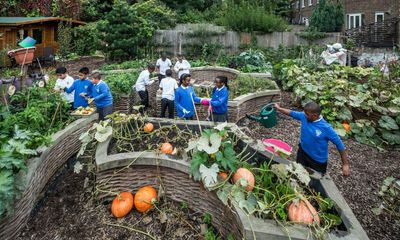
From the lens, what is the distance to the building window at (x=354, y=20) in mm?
22017

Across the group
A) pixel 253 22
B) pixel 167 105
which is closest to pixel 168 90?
pixel 167 105

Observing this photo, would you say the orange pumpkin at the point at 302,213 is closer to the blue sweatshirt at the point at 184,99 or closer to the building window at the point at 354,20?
the blue sweatshirt at the point at 184,99

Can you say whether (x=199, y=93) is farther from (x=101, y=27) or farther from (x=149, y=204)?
(x=101, y=27)

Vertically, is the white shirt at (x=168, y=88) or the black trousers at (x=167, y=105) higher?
the white shirt at (x=168, y=88)

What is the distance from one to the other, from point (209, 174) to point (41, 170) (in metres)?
2.59

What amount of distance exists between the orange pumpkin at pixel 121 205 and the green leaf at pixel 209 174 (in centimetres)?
120

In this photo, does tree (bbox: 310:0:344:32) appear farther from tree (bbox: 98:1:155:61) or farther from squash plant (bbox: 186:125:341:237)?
squash plant (bbox: 186:125:341:237)

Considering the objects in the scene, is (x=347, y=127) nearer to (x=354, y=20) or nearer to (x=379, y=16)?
(x=379, y=16)

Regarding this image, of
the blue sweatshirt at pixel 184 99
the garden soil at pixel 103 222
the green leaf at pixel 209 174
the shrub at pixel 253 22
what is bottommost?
the garden soil at pixel 103 222

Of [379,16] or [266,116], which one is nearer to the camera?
[266,116]

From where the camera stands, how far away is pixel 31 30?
57.2 ft

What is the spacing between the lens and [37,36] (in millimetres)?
18016

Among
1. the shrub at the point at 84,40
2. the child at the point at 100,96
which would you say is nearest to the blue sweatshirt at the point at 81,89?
the child at the point at 100,96

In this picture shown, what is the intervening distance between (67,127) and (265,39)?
14.9 meters
